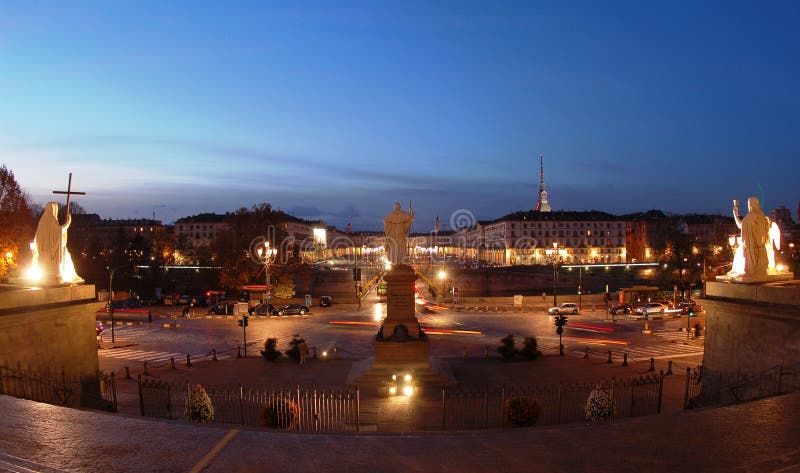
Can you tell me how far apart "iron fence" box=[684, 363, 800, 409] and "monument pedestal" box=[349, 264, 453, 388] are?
8.10 meters

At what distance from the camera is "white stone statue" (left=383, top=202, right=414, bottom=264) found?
23.4 metres

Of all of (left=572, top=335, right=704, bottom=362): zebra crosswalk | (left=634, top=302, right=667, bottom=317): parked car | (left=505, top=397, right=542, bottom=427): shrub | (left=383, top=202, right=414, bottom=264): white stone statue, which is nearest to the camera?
(left=505, top=397, right=542, bottom=427): shrub

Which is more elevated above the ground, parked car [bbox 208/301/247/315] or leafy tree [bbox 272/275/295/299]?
leafy tree [bbox 272/275/295/299]

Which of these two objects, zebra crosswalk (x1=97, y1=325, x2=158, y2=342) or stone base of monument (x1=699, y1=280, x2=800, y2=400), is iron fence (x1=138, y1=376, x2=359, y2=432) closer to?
stone base of monument (x1=699, y1=280, x2=800, y2=400)

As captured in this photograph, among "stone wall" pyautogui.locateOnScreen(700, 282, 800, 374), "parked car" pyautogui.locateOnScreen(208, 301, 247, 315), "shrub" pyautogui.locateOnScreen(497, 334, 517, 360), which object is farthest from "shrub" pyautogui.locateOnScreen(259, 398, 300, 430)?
"parked car" pyautogui.locateOnScreen(208, 301, 247, 315)

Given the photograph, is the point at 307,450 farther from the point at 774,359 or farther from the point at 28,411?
the point at 774,359

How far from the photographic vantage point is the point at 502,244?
493 ft

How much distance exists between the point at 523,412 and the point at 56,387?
12.5m

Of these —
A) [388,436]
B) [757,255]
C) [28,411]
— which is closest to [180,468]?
[388,436]

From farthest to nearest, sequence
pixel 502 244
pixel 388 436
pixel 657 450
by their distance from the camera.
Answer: pixel 502 244
pixel 388 436
pixel 657 450

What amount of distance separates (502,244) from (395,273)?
131 meters

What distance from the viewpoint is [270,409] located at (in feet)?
43.0

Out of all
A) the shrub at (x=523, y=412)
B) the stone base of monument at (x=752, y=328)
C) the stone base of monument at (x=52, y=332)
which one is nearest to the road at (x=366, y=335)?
the stone base of monument at (x=52, y=332)

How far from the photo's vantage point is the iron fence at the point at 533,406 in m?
13.1
